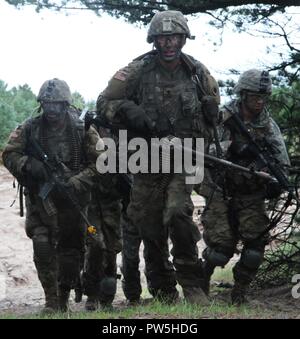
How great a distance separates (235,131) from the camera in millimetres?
7223

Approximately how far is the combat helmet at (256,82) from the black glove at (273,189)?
34.8 inches

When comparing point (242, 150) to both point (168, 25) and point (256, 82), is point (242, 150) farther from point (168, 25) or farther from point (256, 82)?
point (168, 25)

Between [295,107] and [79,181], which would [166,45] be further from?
[295,107]

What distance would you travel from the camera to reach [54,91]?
7176mm

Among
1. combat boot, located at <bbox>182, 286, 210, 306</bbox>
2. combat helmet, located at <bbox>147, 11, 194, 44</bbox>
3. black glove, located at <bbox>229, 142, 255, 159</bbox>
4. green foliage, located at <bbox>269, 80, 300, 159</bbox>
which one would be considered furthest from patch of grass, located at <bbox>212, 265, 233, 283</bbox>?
combat helmet, located at <bbox>147, 11, 194, 44</bbox>

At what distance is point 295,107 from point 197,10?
1477 mm

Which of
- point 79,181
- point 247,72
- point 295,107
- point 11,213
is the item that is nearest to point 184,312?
point 79,181

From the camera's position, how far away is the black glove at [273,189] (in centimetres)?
688

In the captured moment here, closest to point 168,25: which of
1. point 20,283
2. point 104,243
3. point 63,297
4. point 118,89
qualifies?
point 118,89

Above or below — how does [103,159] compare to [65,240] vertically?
above

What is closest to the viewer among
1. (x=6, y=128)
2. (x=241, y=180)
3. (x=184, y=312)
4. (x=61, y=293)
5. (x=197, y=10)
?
(x=184, y=312)

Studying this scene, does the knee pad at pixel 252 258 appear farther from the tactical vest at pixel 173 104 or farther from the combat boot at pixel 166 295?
the tactical vest at pixel 173 104

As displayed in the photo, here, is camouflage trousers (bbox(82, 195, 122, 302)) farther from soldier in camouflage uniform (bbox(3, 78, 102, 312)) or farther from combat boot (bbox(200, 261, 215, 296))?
combat boot (bbox(200, 261, 215, 296))

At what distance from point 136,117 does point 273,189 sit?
1.42 m
